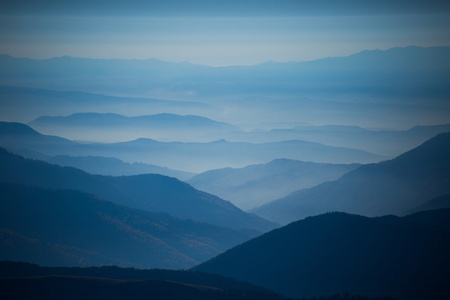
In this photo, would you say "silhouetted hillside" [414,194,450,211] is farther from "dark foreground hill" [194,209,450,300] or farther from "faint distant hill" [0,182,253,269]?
"faint distant hill" [0,182,253,269]

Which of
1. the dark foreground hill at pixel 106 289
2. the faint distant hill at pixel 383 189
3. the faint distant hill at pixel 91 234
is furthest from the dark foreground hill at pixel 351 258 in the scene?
the faint distant hill at pixel 383 189

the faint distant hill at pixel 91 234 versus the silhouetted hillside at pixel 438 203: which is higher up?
the silhouetted hillside at pixel 438 203

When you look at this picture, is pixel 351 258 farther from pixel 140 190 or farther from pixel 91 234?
pixel 140 190

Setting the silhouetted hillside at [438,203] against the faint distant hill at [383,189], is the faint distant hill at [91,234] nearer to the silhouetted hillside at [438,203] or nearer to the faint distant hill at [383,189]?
Answer: the silhouetted hillside at [438,203]

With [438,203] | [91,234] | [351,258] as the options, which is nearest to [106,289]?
[351,258]

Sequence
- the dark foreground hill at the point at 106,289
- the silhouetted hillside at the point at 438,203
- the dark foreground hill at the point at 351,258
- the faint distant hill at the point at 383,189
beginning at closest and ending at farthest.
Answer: the dark foreground hill at the point at 106,289 → the dark foreground hill at the point at 351,258 → the silhouetted hillside at the point at 438,203 → the faint distant hill at the point at 383,189

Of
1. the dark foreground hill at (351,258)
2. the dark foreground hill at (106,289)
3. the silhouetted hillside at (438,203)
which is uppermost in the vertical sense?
the silhouetted hillside at (438,203)

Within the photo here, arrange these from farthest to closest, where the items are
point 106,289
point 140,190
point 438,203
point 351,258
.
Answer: point 140,190 < point 438,203 < point 351,258 < point 106,289

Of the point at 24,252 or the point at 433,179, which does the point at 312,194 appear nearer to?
the point at 433,179
